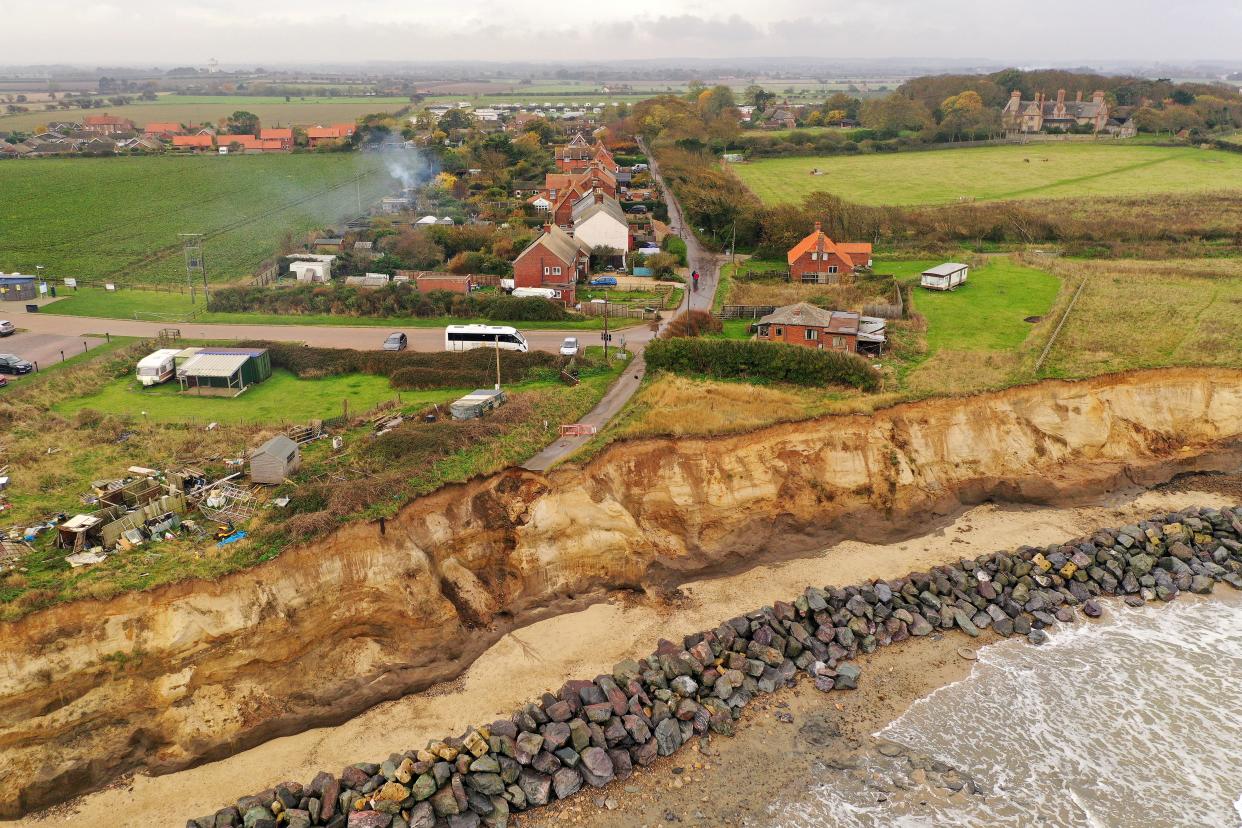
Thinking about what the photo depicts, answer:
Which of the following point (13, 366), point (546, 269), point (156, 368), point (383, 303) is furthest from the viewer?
point (546, 269)

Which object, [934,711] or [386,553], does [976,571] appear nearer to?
[934,711]

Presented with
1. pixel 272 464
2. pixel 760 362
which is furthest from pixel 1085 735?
pixel 272 464

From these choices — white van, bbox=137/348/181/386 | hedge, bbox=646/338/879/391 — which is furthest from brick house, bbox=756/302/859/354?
white van, bbox=137/348/181/386

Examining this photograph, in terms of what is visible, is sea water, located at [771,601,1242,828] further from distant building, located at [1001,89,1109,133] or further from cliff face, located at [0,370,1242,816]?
distant building, located at [1001,89,1109,133]

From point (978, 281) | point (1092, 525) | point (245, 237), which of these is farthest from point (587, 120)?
point (1092, 525)

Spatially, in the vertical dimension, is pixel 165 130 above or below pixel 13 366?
above

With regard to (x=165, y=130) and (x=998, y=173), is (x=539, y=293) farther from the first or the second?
(x=165, y=130)
